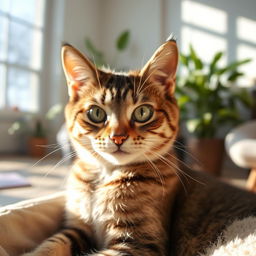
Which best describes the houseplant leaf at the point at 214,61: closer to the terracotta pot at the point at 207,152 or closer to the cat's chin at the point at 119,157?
the terracotta pot at the point at 207,152

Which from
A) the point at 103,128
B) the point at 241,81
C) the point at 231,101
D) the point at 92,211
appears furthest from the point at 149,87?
the point at 241,81

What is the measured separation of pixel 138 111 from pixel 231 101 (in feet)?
6.66

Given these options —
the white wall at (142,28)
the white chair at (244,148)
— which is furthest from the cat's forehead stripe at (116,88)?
the white wall at (142,28)

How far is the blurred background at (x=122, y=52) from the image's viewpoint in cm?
269

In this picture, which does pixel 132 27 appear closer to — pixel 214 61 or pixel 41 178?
pixel 214 61

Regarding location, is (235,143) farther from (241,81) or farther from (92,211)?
(241,81)

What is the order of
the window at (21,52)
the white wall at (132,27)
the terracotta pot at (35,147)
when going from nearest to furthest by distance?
the terracotta pot at (35,147), the window at (21,52), the white wall at (132,27)

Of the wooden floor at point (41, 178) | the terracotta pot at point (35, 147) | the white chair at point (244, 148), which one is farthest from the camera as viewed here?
the terracotta pot at point (35, 147)

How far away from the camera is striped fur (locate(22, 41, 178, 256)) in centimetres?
81

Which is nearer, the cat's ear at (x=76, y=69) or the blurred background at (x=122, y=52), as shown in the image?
the cat's ear at (x=76, y=69)

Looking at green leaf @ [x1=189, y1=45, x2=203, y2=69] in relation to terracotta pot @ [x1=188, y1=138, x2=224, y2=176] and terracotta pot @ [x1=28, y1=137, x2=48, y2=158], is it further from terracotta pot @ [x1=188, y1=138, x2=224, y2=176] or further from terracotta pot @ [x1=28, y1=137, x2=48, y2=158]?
terracotta pot @ [x1=28, y1=137, x2=48, y2=158]

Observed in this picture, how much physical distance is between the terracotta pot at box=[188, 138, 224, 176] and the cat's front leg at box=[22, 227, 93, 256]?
5.55 ft

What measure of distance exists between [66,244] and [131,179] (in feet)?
0.88

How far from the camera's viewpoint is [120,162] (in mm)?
852
